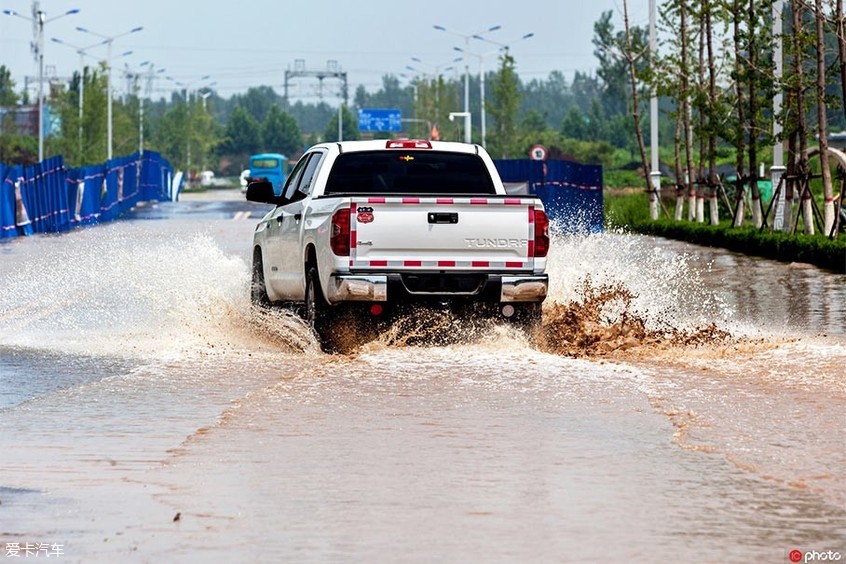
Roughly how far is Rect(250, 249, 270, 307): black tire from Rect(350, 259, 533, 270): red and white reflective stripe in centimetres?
330

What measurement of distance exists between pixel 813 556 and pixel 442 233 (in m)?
7.71

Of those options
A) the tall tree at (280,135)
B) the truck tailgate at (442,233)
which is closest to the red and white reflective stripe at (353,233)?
the truck tailgate at (442,233)

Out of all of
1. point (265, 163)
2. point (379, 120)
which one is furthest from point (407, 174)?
point (379, 120)

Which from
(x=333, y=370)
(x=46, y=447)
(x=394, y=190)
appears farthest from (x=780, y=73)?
(x=46, y=447)

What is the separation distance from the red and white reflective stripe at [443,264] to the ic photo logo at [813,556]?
300 inches

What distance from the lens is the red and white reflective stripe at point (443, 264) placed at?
14.0 metres

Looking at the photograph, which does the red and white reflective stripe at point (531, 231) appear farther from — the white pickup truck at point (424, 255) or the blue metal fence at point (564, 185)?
the blue metal fence at point (564, 185)

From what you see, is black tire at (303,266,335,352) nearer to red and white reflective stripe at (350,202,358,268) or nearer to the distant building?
red and white reflective stripe at (350,202,358,268)

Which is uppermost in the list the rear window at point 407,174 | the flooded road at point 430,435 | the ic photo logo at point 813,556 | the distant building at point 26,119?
the distant building at point 26,119

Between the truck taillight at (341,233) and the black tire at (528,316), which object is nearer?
the truck taillight at (341,233)

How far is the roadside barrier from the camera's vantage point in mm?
43312

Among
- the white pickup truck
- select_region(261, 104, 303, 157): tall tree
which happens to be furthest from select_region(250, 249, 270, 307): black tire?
select_region(261, 104, 303, 157): tall tree

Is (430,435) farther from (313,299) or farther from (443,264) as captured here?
(313,299)

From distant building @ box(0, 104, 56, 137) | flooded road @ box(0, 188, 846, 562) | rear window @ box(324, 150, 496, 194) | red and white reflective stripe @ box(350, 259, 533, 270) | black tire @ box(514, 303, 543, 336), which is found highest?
distant building @ box(0, 104, 56, 137)
